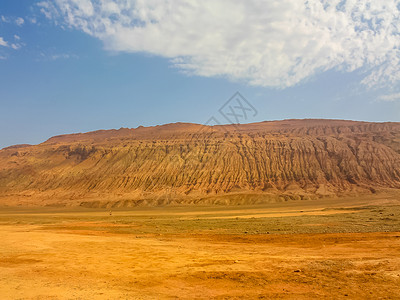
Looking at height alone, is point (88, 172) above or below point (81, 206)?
above

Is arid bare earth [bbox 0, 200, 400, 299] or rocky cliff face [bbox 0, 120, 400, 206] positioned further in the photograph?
rocky cliff face [bbox 0, 120, 400, 206]

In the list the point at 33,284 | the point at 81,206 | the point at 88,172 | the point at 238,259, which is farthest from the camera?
the point at 88,172

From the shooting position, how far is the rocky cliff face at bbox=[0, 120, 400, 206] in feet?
259

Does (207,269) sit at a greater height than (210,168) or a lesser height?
lesser

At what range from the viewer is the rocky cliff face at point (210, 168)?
79.0 meters

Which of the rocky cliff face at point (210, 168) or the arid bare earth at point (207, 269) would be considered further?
the rocky cliff face at point (210, 168)

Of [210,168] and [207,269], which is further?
[210,168]

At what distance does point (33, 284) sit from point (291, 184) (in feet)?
252

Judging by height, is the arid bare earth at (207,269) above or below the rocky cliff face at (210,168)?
Result: below

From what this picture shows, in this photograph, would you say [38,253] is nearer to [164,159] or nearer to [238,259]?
[238,259]

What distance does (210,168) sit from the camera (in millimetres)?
93750

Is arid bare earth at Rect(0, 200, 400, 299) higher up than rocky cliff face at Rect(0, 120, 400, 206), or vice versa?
rocky cliff face at Rect(0, 120, 400, 206)

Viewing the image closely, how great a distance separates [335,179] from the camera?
3199 inches

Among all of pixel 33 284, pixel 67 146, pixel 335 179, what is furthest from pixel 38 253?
pixel 67 146
